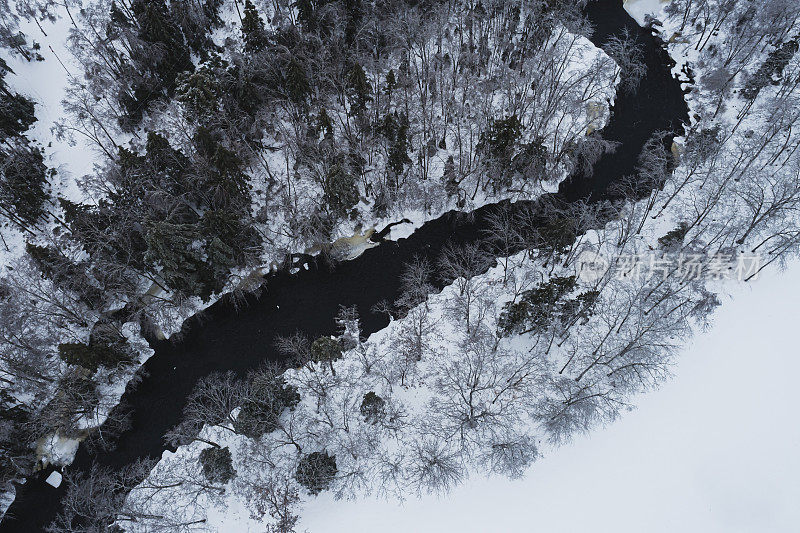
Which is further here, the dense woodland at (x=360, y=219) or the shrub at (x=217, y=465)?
the dense woodland at (x=360, y=219)

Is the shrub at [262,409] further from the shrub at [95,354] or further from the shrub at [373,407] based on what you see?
the shrub at [95,354]

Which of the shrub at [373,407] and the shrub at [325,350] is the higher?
the shrub at [325,350]

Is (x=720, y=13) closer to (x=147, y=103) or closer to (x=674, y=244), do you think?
(x=674, y=244)

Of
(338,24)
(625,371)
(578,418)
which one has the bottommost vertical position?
(578,418)

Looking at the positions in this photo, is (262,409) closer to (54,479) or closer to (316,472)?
(316,472)

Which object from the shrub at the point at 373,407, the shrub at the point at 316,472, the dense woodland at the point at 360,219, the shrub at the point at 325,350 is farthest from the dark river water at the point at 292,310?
the shrub at the point at 316,472

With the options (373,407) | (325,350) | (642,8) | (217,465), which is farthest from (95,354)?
(642,8)

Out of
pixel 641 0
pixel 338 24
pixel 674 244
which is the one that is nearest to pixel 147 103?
pixel 338 24
